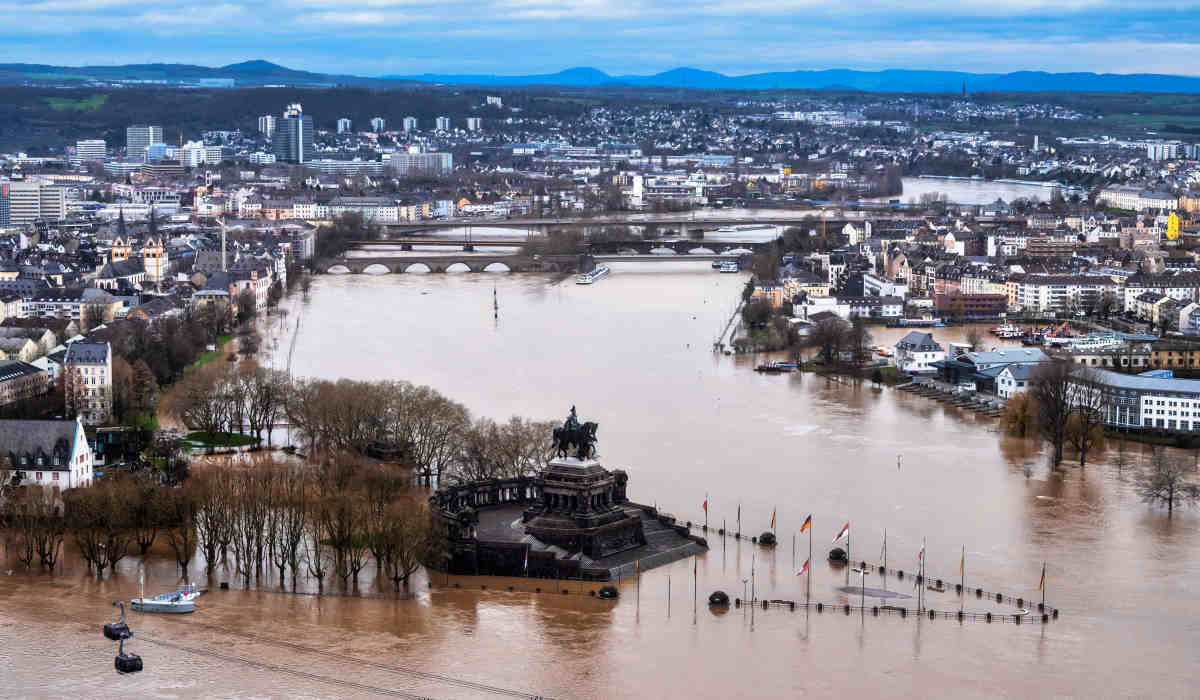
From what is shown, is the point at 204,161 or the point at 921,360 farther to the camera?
the point at 204,161

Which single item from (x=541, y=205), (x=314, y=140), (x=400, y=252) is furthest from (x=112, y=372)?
(x=314, y=140)

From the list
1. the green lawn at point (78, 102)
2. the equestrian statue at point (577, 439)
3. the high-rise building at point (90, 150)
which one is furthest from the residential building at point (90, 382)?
the green lawn at point (78, 102)

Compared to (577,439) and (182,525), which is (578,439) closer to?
(577,439)

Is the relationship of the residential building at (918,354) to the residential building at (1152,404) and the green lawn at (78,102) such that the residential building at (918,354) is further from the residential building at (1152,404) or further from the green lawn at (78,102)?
the green lawn at (78,102)

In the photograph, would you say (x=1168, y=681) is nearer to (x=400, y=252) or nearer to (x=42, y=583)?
(x=42, y=583)

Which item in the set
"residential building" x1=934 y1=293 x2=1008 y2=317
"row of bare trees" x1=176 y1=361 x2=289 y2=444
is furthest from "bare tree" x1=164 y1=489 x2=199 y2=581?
"residential building" x1=934 y1=293 x2=1008 y2=317

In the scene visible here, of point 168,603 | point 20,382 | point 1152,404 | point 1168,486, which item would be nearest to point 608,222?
point 1152,404

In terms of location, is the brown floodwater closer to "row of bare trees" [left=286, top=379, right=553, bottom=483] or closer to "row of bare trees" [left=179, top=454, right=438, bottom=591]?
"row of bare trees" [left=179, top=454, right=438, bottom=591]
